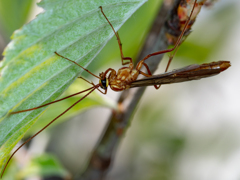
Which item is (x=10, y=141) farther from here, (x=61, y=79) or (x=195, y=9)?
(x=195, y=9)

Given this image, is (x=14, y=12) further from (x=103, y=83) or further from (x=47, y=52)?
(x=47, y=52)

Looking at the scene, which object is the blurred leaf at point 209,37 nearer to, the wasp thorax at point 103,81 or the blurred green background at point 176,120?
the blurred green background at point 176,120

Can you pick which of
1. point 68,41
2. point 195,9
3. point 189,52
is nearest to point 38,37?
point 68,41

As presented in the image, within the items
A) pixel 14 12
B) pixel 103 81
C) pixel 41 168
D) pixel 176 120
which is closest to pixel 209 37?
pixel 176 120

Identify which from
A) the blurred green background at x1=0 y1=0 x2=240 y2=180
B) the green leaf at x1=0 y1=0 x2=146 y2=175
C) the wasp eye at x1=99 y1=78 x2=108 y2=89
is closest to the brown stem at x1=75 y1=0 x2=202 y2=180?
the wasp eye at x1=99 y1=78 x2=108 y2=89

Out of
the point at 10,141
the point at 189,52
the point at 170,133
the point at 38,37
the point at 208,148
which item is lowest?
the point at 10,141

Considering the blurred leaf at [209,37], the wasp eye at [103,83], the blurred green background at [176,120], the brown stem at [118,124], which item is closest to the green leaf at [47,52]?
the brown stem at [118,124]
